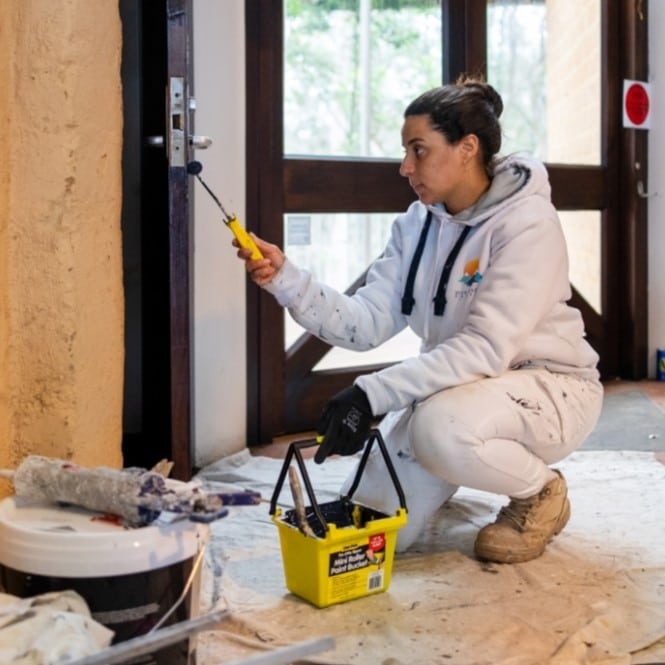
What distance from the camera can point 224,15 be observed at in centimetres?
282

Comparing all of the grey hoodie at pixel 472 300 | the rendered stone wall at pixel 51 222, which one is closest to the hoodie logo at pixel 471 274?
the grey hoodie at pixel 472 300

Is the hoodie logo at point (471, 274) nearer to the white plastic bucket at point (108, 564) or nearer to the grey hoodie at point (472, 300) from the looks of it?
the grey hoodie at point (472, 300)

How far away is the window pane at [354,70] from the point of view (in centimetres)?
323

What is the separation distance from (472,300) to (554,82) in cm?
227

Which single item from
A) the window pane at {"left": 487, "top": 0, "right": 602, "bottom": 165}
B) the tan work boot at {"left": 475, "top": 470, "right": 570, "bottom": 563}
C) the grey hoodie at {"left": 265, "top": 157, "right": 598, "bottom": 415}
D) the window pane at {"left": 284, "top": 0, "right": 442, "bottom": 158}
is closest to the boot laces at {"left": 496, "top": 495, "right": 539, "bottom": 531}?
the tan work boot at {"left": 475, "top": 470, "right": 570, "bottom": 563}

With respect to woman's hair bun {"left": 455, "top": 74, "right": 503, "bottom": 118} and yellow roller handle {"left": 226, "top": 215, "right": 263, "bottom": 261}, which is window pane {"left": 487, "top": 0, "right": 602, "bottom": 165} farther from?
yellow roller handle {"left": 226, "top": 215, "right": 263, "bottom": 261}

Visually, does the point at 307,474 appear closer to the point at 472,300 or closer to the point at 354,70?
the point at 472,300

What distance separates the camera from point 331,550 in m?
1.73

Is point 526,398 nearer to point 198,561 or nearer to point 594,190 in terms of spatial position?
point 198,561

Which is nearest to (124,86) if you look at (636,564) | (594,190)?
(636,564)

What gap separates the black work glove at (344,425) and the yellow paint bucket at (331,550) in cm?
3

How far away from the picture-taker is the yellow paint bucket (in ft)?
5.67

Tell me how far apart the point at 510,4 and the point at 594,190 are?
0.75 metres

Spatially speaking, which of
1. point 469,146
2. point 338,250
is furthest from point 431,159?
point 338,250
